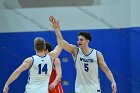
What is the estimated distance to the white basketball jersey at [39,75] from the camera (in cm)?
622

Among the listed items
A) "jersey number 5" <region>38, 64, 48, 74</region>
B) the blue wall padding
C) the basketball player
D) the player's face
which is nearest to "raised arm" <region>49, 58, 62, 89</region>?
the basketball player

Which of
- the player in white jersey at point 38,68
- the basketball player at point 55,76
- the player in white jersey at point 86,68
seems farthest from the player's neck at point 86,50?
the player in white jersey at point 38,68

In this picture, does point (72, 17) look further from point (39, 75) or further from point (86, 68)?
point (39, 75)

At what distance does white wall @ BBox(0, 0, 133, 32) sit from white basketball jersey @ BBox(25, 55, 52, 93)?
16.8 ft

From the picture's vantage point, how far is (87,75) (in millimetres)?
6637

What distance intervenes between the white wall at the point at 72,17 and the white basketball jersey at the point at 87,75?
460 centimetres

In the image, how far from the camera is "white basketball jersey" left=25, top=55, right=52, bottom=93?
6.22m

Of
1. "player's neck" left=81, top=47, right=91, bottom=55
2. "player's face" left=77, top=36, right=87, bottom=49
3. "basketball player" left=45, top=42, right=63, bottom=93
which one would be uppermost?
"player's face" left=77, top=36, right=87, bottom=49

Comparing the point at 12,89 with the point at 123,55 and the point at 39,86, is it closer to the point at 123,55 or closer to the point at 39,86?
the point at 123,55

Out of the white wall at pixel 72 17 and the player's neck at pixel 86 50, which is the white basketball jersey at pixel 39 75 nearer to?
the player's neck at pixel 86 50

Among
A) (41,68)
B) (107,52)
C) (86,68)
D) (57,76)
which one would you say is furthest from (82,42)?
(107,52)

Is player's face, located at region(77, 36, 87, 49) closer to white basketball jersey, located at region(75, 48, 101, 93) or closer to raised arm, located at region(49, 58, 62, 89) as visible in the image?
white basketball jersey, located at region(75, 48, 101, 93)

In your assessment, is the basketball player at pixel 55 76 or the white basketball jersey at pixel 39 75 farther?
the basketball player at pixel 55 76

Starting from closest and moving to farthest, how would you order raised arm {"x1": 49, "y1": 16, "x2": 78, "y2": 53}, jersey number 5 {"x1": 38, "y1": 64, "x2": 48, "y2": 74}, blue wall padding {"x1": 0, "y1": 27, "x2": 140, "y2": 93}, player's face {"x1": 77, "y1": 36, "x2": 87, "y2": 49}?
jersey number 5 {"x1": 38, "y1": 64, "x2": 48, "y2": 74} < raised arm {"x1": 49, "y1": 16, "x2": 78, "y2": 53} < player's face {"x1": 77, "y1": 36, "x2": 87, "y2": 49} < blue wall padding {"x1": 0, "y1": 27, "x2": 140, "y2": 93}
